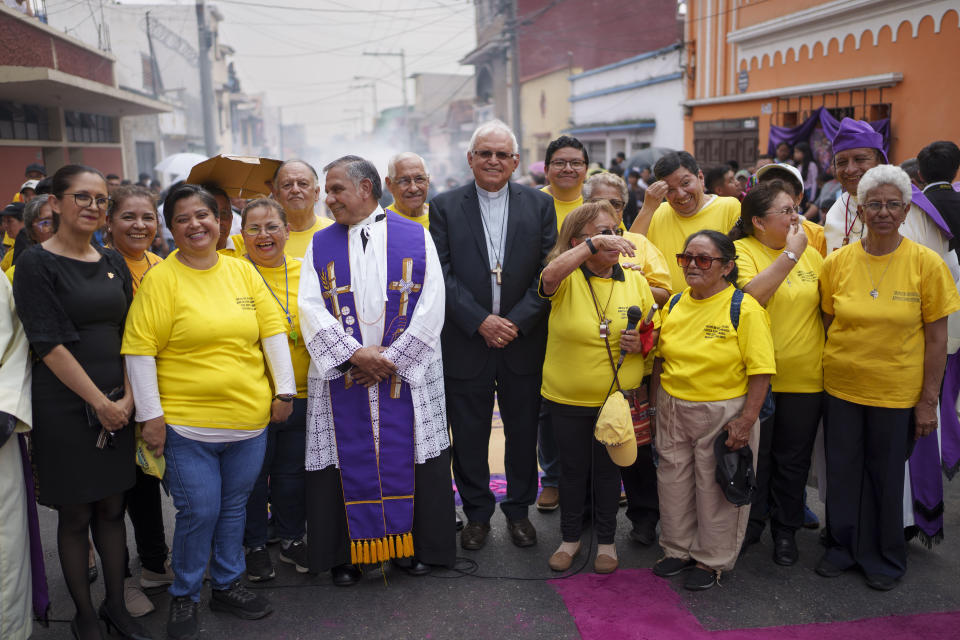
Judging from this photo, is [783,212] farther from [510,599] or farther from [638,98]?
[638,98]

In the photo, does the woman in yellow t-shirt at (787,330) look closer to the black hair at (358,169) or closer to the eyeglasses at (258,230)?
the black hair at (358,169)

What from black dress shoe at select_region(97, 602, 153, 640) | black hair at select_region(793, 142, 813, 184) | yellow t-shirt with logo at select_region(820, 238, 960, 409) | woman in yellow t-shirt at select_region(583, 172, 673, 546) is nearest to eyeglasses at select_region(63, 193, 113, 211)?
black dress shoe at select_region(97, 602, 153, 640)

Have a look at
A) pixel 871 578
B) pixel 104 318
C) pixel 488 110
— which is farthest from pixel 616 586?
pixel 488 110

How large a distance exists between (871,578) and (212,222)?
11.7ft

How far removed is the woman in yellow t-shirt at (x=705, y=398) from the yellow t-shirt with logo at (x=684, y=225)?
2.70 ft

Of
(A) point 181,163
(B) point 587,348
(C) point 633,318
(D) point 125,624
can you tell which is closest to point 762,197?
(C) point 633,318

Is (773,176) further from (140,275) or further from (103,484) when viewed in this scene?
(103,484)

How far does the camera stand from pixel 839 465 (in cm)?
371

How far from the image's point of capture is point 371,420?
3648mm

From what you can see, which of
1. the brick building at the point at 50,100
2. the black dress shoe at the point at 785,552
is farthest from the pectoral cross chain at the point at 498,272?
the brick building at the point at 50,100

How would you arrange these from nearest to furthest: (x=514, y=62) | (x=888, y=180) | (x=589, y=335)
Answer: (x=888, y=180)
(x=589, y=335)
(x=514, y=62)

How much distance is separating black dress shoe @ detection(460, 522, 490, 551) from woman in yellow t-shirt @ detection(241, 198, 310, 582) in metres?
0.87

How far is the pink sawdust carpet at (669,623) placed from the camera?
322cm

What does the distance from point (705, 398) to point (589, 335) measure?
625 millimetres
